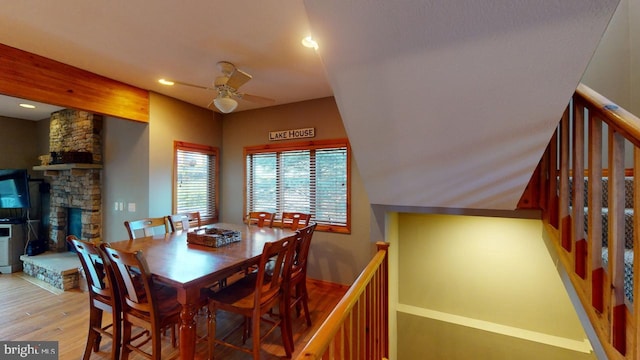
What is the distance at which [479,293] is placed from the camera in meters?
2.86

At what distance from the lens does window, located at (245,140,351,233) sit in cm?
357

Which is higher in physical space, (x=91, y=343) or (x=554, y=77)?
(x=554, y=77)

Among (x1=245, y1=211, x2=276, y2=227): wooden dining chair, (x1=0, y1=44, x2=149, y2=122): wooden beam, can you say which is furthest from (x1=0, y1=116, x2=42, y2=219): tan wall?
(x1=245, y1=211, x2=276, y2=227): wooden dining chair

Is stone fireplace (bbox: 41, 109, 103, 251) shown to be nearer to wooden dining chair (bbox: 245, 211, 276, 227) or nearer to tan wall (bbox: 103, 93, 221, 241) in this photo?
tan wall (bbox: 103, 93, 221, 241)

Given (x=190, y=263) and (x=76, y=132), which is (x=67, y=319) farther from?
(x=76, y=132)

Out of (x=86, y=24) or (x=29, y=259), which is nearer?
(x=86, y=24)

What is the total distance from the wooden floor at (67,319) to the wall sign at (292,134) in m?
2.07

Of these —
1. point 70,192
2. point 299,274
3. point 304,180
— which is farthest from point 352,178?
point 70,192

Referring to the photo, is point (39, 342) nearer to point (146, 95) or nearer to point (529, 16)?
point (146, 95)

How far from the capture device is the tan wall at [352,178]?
11.3ft

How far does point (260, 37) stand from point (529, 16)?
1.80 meters

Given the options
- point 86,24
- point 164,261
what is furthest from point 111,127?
point 164,261

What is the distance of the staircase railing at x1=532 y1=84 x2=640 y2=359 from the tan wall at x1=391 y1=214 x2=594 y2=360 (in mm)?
1419

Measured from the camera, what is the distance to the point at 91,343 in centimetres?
203
